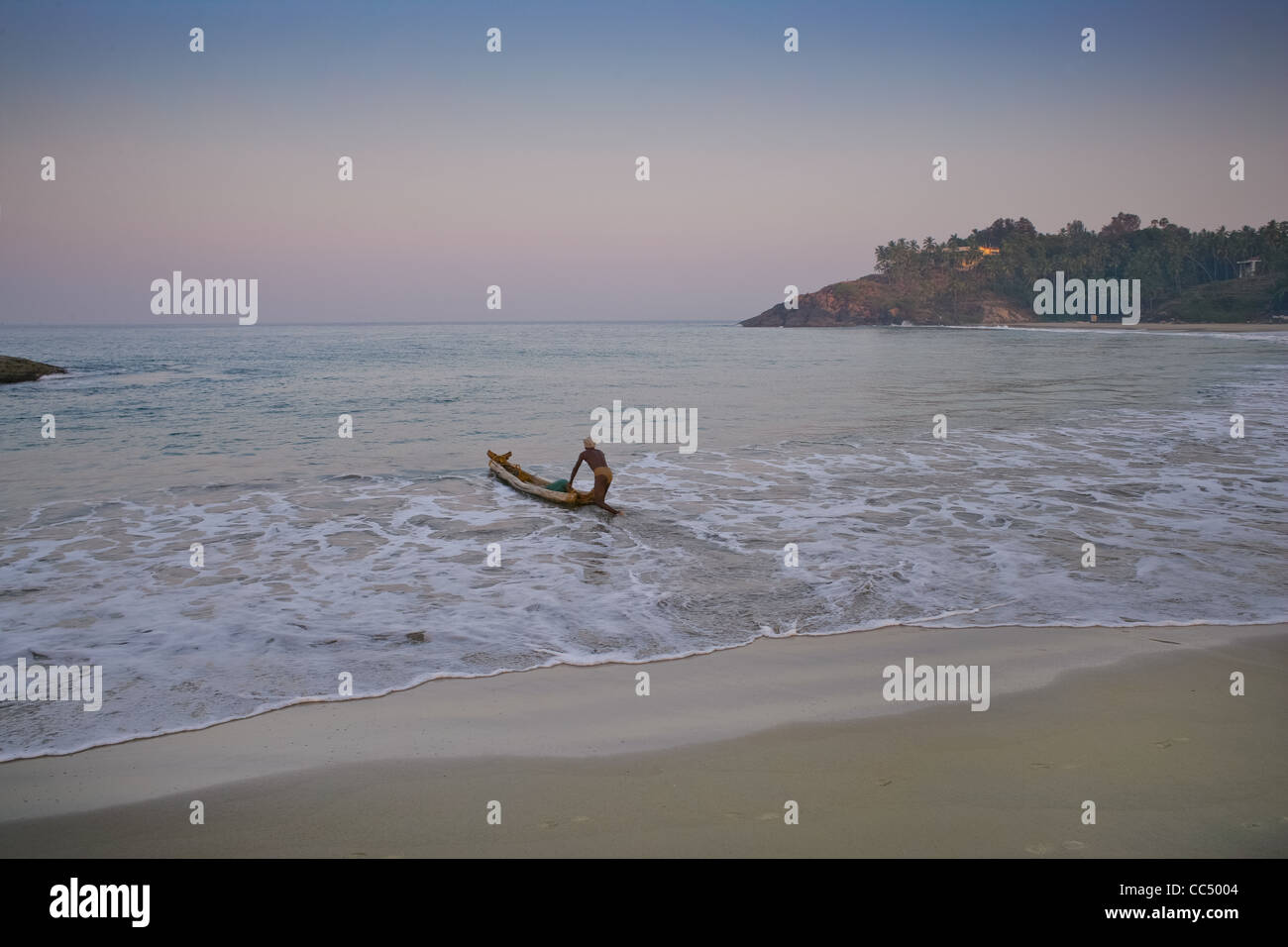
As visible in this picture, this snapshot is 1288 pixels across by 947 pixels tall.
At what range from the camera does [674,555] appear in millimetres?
11055

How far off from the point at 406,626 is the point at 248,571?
3392 mm

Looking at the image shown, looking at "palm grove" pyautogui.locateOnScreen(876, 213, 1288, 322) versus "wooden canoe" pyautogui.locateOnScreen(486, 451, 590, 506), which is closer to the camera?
"wooden canoe" pyautogui.locateOnScreen(486, 451, 590, 506)

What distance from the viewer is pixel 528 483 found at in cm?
1519

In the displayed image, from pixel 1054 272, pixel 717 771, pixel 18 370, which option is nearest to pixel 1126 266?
pixel 1054 272

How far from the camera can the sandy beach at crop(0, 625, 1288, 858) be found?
4441 millimetres

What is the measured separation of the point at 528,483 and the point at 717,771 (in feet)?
34.5

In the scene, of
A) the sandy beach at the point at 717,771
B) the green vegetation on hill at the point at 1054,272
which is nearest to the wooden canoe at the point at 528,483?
the sandy beach at the point at 717,771

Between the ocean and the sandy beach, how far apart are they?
0.76 metres

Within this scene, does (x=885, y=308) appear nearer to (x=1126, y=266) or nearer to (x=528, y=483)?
(x=1126, y=266)

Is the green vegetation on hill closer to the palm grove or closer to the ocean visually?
the palm grove

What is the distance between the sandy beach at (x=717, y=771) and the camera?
4441 millimetres

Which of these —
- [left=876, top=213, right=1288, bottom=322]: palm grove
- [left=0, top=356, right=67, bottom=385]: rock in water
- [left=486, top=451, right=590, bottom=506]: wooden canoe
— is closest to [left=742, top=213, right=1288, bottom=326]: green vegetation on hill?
[left=876, top=213, right=1288, bottom=322]: palm grove

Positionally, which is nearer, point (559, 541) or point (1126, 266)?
point (559, 541)

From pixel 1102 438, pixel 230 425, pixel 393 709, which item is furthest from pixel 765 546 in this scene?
pixel 230 425
